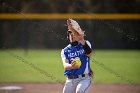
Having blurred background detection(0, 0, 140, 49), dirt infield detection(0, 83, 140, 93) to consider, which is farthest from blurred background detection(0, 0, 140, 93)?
dirt infield detection(0, 83, 140, 93)

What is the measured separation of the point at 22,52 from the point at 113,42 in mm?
4270

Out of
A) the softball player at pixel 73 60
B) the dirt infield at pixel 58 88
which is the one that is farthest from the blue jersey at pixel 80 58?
the dirt infield at pixel 58 88

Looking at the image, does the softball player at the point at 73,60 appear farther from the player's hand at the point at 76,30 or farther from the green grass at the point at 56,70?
the green grass at the point at 56,70

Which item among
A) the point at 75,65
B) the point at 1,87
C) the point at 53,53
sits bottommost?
the point at 53,53

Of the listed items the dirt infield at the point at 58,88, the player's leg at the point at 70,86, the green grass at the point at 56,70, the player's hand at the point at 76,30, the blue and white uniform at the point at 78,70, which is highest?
the player's hand at the point at 76,30

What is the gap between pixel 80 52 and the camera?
6066 mm

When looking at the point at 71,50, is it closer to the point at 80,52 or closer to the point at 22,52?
the point at 80,52

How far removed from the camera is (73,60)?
5.94 m

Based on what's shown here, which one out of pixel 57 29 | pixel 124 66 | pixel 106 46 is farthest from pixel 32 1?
pixel 124 66

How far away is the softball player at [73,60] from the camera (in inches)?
234

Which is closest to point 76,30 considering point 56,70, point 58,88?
point 58,88

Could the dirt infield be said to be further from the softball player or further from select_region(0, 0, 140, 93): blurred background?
select_region(0, 0, 140, 93): blurred background

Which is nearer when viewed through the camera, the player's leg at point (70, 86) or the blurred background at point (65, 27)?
the player's leg at point (70, 86)

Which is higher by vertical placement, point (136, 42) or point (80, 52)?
point (80, 52)
